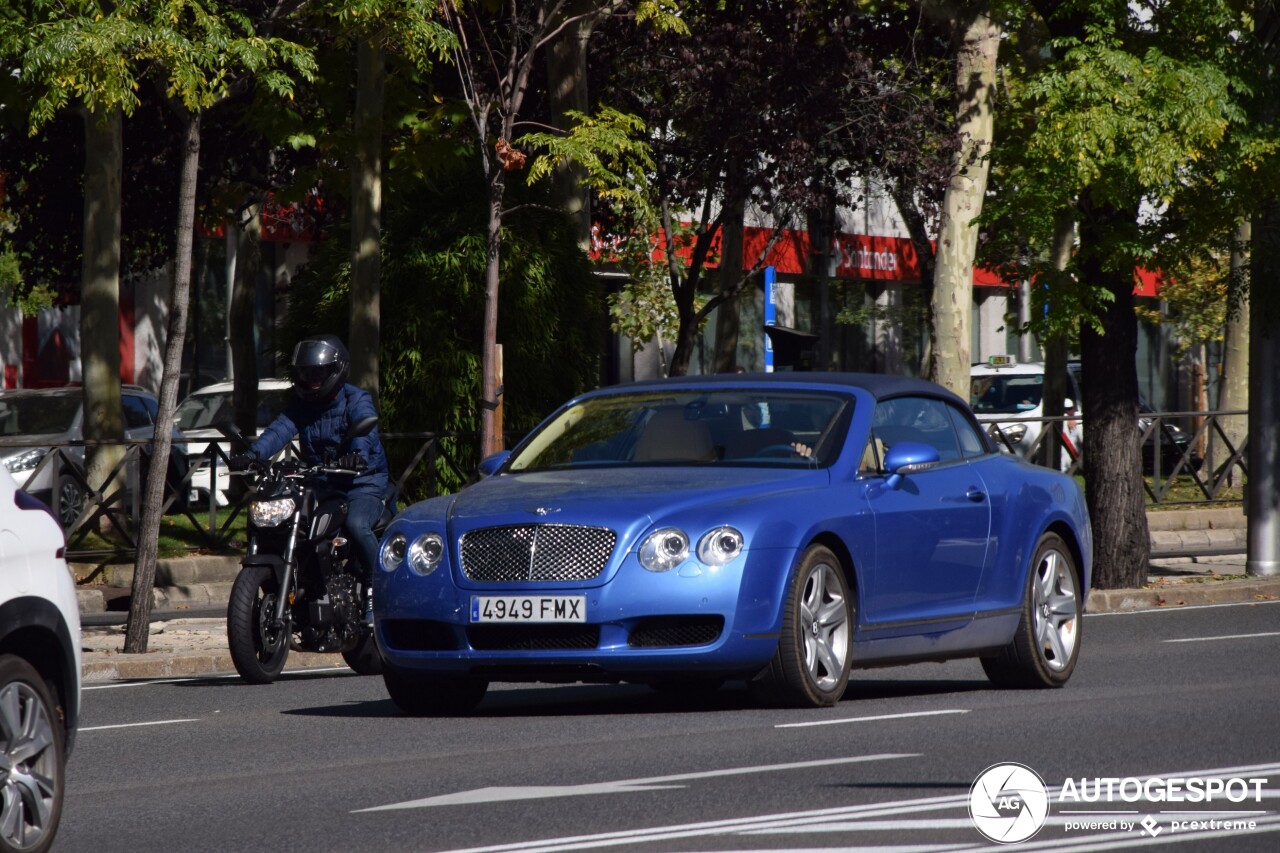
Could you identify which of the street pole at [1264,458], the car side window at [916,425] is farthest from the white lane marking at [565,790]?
the street pole at [1264,458]

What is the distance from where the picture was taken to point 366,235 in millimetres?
19812

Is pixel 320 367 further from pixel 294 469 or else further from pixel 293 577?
pixel 293 577

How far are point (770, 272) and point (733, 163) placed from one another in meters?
4.53

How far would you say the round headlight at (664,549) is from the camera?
9.22 metres

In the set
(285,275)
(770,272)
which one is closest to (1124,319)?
(770,272)

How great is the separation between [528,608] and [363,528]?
2.92 m

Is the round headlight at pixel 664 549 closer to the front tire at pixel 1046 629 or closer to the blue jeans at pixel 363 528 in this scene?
the front tire at pixel 1046 629

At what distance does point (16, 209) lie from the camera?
29.5 m

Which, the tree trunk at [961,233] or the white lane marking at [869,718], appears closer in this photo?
the white lane marking at [869,718]

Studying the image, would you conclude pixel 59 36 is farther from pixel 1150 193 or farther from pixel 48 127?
pixel 48 127

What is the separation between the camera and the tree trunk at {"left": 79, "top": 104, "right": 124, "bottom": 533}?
21625 mm

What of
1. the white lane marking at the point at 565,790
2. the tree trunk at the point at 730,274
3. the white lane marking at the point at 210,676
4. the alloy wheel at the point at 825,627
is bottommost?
the white lane marking at the point at 210,676

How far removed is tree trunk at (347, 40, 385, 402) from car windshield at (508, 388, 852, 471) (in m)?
9.16

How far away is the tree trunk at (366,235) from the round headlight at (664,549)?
1068 cm
